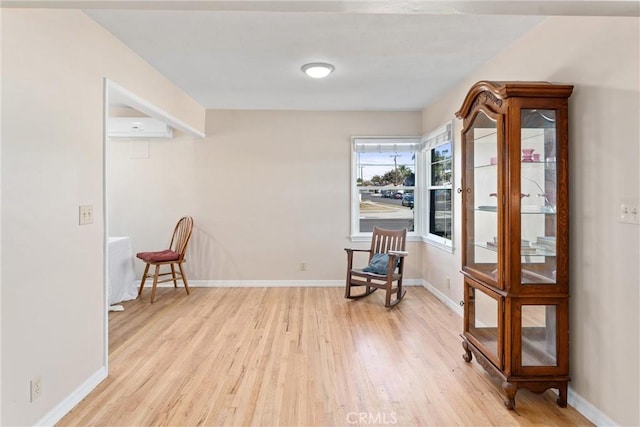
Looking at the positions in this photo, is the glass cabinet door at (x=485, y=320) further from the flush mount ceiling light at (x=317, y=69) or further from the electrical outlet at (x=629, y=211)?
the flush mount ceiling light at (x=317, y=69)

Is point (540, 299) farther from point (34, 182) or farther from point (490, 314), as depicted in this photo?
point (34, 182)

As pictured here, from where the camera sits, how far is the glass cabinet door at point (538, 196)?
209 cm

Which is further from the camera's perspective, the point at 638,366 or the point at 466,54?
the point at 466,54

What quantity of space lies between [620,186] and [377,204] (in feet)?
10.9

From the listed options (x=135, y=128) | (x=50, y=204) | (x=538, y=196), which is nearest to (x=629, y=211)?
(x=538, y=196)

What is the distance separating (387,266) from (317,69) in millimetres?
2319

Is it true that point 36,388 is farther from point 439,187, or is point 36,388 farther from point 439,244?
point 439,187

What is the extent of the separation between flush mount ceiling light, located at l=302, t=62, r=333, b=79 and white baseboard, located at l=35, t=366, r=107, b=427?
286 cm

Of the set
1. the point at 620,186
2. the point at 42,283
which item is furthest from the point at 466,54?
the point at 42,283

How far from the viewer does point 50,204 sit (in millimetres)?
1902

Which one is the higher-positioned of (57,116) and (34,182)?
(57,116)

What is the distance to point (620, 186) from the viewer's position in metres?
1.80

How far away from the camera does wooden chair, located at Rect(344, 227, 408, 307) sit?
13.1ft

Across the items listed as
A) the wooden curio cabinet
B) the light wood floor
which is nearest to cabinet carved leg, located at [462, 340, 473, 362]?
the light wood floor
